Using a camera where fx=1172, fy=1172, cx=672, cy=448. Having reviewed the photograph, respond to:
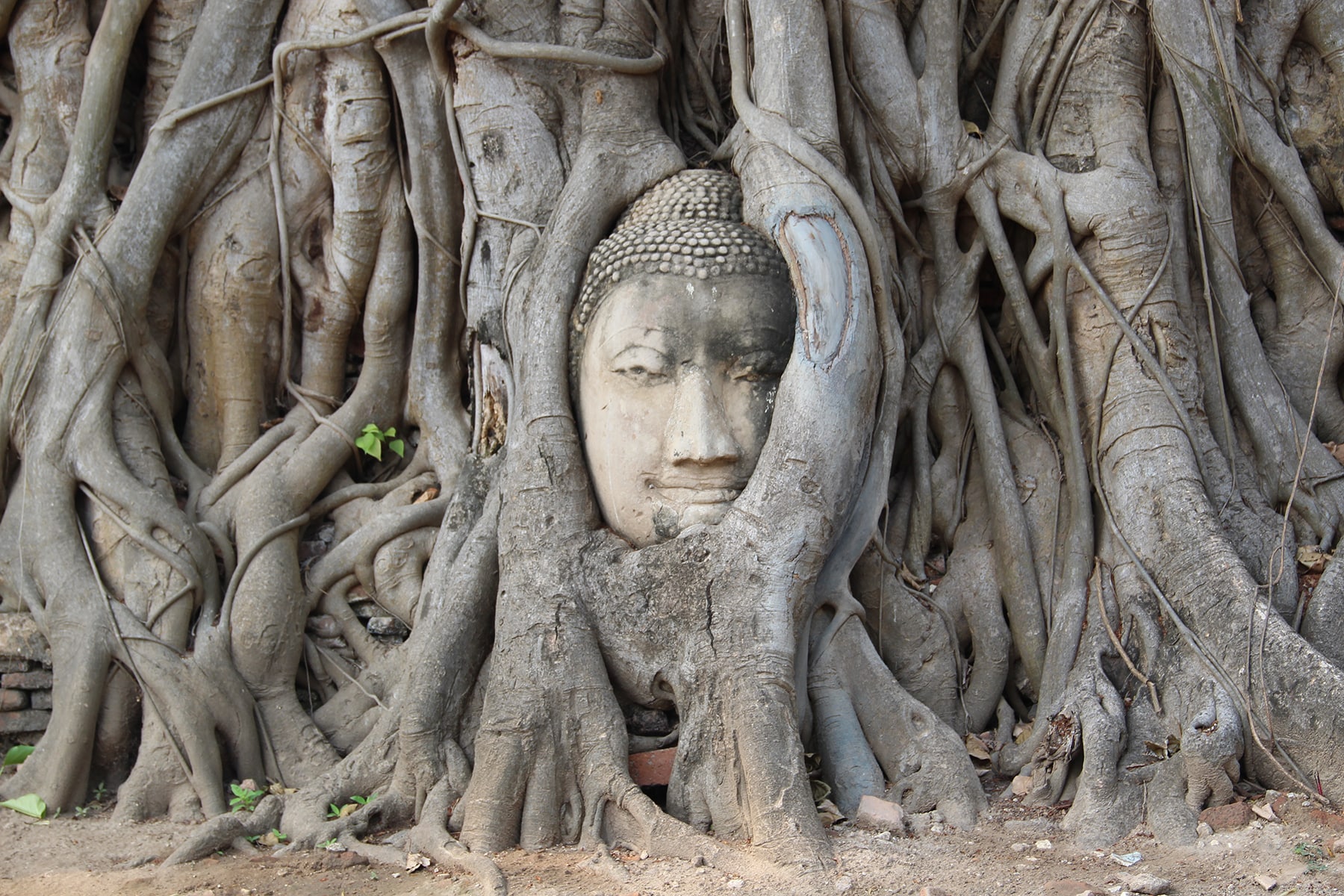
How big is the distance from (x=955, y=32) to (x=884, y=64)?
29 cm

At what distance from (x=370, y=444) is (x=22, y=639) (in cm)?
134

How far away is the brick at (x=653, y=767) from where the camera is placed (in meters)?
3.32

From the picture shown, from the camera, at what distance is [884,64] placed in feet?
13.1

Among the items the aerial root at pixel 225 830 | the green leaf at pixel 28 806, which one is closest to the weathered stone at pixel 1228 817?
the aerial root at pixel 225 830

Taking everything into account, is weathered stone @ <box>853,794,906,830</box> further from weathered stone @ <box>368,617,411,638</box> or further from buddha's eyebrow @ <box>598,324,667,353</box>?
weathered stone @ <box>368,617,411,638</box>

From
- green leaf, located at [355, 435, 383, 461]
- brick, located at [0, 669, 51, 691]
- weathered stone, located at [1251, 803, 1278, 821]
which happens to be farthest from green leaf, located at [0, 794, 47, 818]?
weathered stone, located at [1251, 803, 1278, 821]

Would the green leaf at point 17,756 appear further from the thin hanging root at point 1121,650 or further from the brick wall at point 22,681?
the thin hanging root at point 1121,650

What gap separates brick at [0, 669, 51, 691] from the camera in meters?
4.07

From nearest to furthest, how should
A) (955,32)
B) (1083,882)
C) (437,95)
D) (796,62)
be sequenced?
1. (1083,882)
2. (796,62)
3. (955,32)
4. (437,95)

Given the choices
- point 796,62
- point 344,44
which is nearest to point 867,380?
point 796,62

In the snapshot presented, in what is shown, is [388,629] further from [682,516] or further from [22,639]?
[682,516]

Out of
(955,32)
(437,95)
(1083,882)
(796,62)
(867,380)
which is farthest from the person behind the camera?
(437,95)

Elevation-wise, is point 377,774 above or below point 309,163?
below

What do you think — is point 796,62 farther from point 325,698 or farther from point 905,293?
point 325,698
